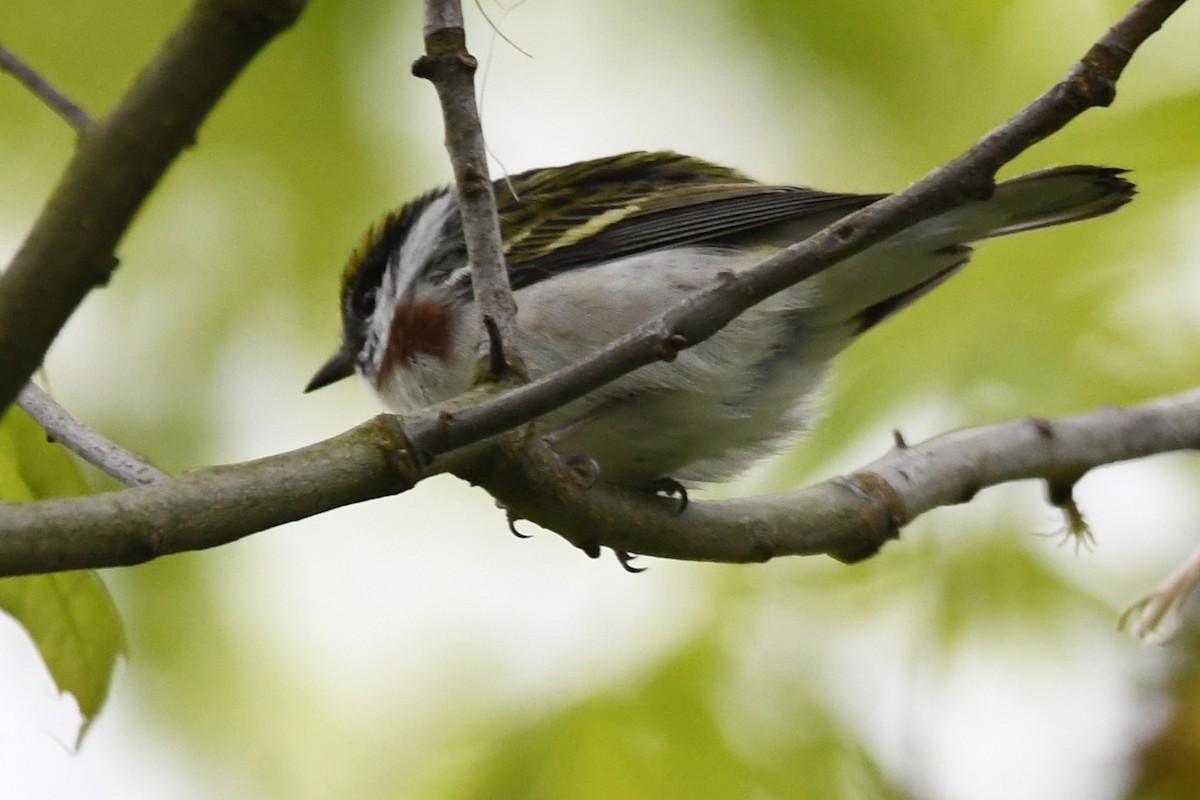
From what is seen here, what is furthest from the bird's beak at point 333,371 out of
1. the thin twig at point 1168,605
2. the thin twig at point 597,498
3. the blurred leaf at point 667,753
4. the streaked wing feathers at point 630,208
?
the thin twig at point 1168,605

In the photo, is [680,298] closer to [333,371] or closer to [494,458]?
[494,458]

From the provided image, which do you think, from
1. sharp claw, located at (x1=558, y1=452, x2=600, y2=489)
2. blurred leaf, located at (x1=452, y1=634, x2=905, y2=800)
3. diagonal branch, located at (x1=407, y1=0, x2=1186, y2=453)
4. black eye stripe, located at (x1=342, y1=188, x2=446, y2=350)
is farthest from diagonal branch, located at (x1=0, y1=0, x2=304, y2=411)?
black eye stripe, located at (x1=342, y1=188, x2=446, y2=350)

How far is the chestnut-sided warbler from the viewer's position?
3264mm

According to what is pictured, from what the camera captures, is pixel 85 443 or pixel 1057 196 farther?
pixel 1057 196

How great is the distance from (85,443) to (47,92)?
0.74 m

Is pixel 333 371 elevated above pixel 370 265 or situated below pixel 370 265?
below

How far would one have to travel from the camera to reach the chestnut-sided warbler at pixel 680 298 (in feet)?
10.7

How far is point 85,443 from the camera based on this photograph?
229cm

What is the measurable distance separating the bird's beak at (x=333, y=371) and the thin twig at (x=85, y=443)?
80.1 inches

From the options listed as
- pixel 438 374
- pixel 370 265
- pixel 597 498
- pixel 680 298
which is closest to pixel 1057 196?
pixel 680 298

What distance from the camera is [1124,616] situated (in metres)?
3.44

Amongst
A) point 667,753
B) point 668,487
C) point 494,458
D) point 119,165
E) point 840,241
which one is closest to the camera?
point 119,165

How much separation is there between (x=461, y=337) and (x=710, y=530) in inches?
36.1

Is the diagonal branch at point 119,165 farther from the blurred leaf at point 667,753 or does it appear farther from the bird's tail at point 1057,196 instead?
the blurred leaf at point 667,753
